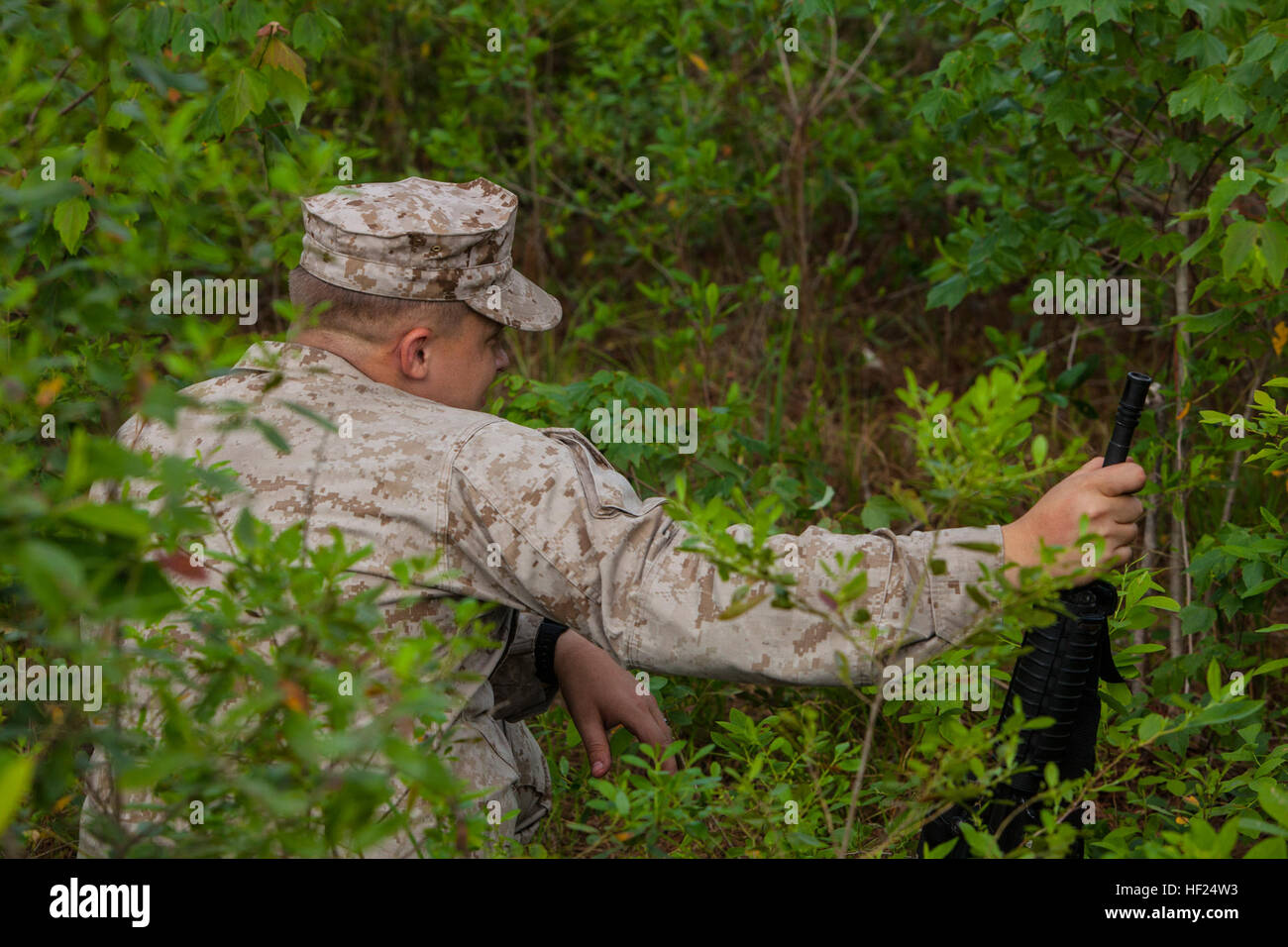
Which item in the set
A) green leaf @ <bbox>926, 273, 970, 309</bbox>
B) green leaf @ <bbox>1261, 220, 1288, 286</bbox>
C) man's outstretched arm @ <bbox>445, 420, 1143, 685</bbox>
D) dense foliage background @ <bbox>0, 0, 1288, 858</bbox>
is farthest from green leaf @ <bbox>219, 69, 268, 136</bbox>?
green leaf @ <bbox>1261, 220, 1288, 286</bbox>

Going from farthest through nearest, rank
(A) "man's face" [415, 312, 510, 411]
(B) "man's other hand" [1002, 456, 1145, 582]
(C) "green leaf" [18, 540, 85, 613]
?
1. (A) "man's face" [415, 312, 510, 411]
2. (B) "man's other hand" [1002, 456, 1145, 582]
3. (C) "green leaf" [18, 540, 85, 613]

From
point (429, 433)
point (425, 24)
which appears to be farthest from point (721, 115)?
point (429, 433)

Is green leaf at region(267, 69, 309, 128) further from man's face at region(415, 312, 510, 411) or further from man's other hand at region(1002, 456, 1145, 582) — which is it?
man's other hand at region(1002, 456, 1145, 582)

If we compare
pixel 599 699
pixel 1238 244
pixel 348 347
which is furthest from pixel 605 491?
pixel 1238 244

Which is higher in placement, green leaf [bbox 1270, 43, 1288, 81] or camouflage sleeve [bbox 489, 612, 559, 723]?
green leaf [bbox 1270, 43, 1288, 81]

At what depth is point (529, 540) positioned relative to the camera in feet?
6.27

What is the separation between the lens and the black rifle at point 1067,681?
1.97 m

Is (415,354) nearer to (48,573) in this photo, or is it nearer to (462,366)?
(462,366)

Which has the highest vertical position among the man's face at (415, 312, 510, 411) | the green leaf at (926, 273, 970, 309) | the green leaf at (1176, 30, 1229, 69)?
the green leaf at (1176, 30, 1229, 69)

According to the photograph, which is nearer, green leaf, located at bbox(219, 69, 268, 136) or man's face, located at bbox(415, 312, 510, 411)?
man's face, located at bbox(415, 312, 510, 411)

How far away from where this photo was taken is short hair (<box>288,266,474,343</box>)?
2209mm

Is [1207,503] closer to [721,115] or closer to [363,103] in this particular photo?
[721,115]

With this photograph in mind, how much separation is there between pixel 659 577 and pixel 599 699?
755 mm

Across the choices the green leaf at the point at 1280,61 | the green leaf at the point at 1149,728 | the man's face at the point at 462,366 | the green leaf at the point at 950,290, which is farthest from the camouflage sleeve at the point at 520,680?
the green leaf at the point at 1280,61
